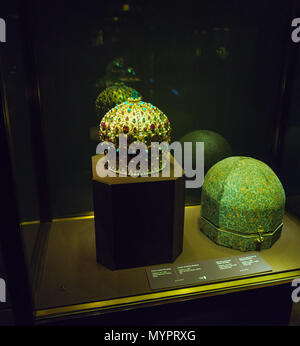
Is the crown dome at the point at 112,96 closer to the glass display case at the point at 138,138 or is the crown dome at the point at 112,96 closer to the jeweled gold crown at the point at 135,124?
the glass display case at the point at 138,138

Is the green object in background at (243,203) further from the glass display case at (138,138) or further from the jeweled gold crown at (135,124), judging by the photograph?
the jeweled gold crown at (135,124)

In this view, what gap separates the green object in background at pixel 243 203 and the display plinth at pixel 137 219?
0.18m

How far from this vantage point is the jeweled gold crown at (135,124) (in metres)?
1.16

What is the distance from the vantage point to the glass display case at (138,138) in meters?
1.17

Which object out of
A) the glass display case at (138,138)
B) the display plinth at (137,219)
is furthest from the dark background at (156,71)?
the display plinth at (137,219)

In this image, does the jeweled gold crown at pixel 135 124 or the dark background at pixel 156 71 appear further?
the dark background at pixel 156 71

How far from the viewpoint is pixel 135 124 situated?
1162 mm

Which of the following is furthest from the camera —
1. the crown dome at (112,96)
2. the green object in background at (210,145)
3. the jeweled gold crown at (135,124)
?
the green object in background at (210,145)

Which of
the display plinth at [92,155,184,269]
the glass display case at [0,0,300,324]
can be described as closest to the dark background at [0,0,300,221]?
the glass display case at [0,0,300,324]

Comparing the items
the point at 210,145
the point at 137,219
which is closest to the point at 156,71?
the point at 210,145

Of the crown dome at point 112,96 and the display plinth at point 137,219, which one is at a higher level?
the crown dome at point 112,96

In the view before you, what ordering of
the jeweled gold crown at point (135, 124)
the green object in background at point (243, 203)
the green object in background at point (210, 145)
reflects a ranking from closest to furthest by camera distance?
the jeweled gold crown at point (135, 124)
the green object in background at point (243, 203)
the green object in background at point (210, 145)

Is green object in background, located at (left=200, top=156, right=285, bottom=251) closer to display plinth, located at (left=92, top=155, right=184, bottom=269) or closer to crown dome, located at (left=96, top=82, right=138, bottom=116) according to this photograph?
display plinth, located at (left=92, top=155, right=184, bottom=269)

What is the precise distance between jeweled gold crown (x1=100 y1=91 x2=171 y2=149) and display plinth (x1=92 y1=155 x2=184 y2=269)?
15 cm
